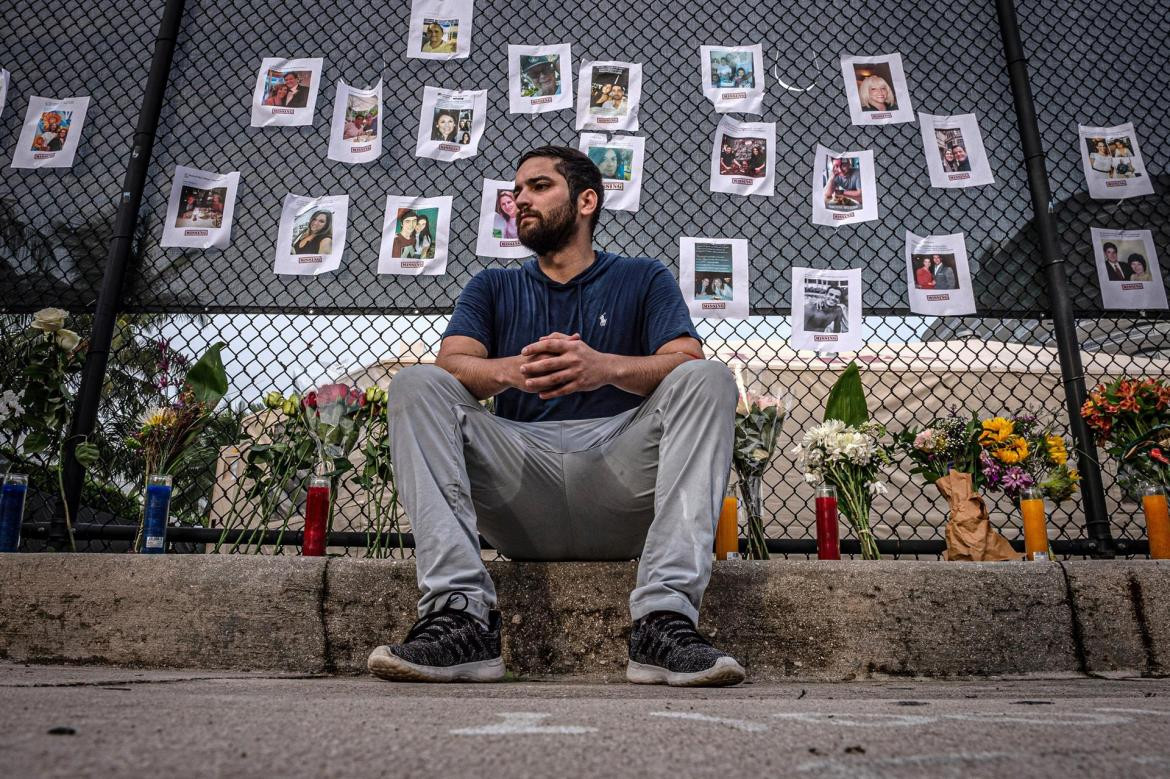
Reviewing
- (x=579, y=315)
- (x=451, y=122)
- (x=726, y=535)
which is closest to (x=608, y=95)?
(x=451, y=122)

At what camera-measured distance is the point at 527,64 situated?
126 inches

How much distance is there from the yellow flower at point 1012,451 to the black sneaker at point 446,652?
169 cm

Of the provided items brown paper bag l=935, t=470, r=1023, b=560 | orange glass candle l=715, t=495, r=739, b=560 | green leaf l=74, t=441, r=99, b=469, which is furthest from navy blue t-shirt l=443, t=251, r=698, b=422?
green leaf l=74, t=441, r=99, b=469

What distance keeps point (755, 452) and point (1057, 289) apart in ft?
4.32

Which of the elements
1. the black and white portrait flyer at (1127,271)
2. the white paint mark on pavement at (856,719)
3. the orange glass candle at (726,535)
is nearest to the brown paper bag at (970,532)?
the orange glass candle at (726,535)

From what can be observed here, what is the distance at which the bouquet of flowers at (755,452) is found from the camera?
2.35 metres

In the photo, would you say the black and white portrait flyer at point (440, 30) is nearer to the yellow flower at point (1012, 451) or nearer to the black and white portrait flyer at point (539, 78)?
the black and white portrait flyer at point (539, 78)

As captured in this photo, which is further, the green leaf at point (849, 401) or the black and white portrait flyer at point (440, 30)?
the black and white portrait flyer at point (440, 30)

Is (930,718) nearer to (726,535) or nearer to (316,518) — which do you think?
(726,535)

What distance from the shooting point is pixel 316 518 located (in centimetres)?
222

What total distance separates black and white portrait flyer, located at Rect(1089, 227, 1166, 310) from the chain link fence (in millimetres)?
52

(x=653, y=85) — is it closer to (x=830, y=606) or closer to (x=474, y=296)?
(x=474, y=296)

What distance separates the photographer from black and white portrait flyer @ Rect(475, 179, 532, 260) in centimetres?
298

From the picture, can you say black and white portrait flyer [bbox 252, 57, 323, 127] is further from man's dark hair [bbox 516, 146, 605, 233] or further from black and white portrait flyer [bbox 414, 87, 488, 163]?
man's dark hair [bbox 516, 146, 605, 233]
